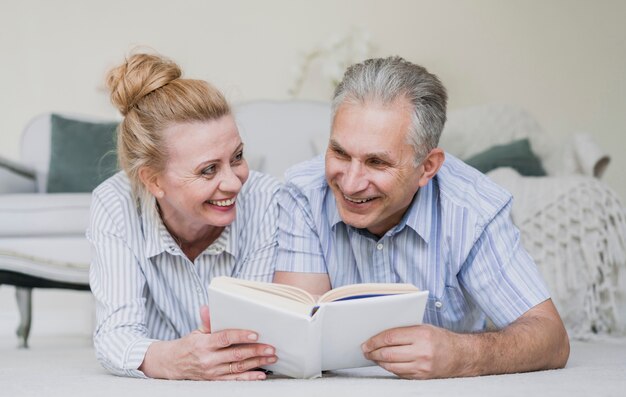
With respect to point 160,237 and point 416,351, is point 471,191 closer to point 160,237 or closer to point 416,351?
point 416,351

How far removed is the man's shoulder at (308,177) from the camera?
2041mm

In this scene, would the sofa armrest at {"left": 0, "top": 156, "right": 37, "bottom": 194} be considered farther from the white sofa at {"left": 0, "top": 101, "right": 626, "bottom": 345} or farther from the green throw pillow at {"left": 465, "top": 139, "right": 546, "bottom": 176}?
the green throw pillow at {"left": 465, "top": 139, "right": 546, "bottom": 176}

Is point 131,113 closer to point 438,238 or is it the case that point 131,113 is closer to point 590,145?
point 438,238

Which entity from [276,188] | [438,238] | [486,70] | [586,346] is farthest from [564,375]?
[486,70]

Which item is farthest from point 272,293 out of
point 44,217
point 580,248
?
point 44,217

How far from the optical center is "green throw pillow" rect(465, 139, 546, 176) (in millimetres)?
3383

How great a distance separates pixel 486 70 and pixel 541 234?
1.90 meters

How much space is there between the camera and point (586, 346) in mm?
2658

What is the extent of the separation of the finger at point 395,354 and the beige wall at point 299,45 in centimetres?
317

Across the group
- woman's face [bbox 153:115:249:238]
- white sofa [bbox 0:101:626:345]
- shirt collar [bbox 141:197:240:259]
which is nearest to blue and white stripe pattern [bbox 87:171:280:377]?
shirt collar [bbox 141:197:240:259]

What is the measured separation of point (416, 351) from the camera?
1.62 meters

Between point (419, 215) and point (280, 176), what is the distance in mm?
1916

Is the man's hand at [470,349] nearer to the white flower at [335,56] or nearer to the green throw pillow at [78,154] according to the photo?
the green throw pillow at [78,154]

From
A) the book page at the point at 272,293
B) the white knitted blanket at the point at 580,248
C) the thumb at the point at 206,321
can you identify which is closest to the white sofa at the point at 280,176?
the white knitted blanket at the point at 580,248
